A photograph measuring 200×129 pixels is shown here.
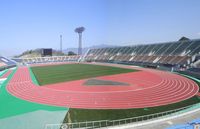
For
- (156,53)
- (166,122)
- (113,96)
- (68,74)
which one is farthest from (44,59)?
(166,122)

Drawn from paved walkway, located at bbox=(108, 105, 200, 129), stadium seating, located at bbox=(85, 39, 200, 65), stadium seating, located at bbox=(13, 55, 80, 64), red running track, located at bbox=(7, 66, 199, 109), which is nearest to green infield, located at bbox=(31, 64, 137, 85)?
red running track, located at bbox=(7, 66, 199, 109)

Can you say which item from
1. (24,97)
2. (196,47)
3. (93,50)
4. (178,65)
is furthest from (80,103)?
(93,50)

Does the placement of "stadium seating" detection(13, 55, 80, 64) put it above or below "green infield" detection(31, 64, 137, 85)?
below

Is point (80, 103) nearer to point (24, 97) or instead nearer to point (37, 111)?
point (37, 111)

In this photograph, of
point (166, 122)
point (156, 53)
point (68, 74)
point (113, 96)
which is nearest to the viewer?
point (166, 122)

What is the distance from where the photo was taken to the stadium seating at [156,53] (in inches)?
1326

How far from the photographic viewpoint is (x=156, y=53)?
40.2 metres

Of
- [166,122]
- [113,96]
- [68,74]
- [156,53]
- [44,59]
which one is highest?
[156,53]

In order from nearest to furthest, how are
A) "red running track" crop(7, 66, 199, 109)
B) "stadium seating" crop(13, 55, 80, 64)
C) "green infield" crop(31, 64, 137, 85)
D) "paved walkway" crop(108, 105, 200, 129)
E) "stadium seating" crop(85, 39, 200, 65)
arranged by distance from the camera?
"paved walkway" crop(108, 105, 200, 129), "red running track" crop(7, 66, 199, 109), "green infield" crop(31, 64, 137, 85), "stadium seating" crop(85, 39, 200, 65), "stadium seating" crop(13, 55, 80, 64)

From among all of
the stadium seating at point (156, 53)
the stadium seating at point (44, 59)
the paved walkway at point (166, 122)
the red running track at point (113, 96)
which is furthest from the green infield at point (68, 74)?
the stadium seating at point (44, 59)

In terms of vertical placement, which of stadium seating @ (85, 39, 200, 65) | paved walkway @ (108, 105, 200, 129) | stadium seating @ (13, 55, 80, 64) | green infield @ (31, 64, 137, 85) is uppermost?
stadium seating @ (85, 39, 200, 65)

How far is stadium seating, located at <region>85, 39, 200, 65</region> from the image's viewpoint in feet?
111

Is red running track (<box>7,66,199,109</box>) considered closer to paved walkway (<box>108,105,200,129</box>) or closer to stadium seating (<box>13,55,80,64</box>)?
paved walkway (<box>108,105,200,129</box>)

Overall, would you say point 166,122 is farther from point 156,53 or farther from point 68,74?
point 156,53
